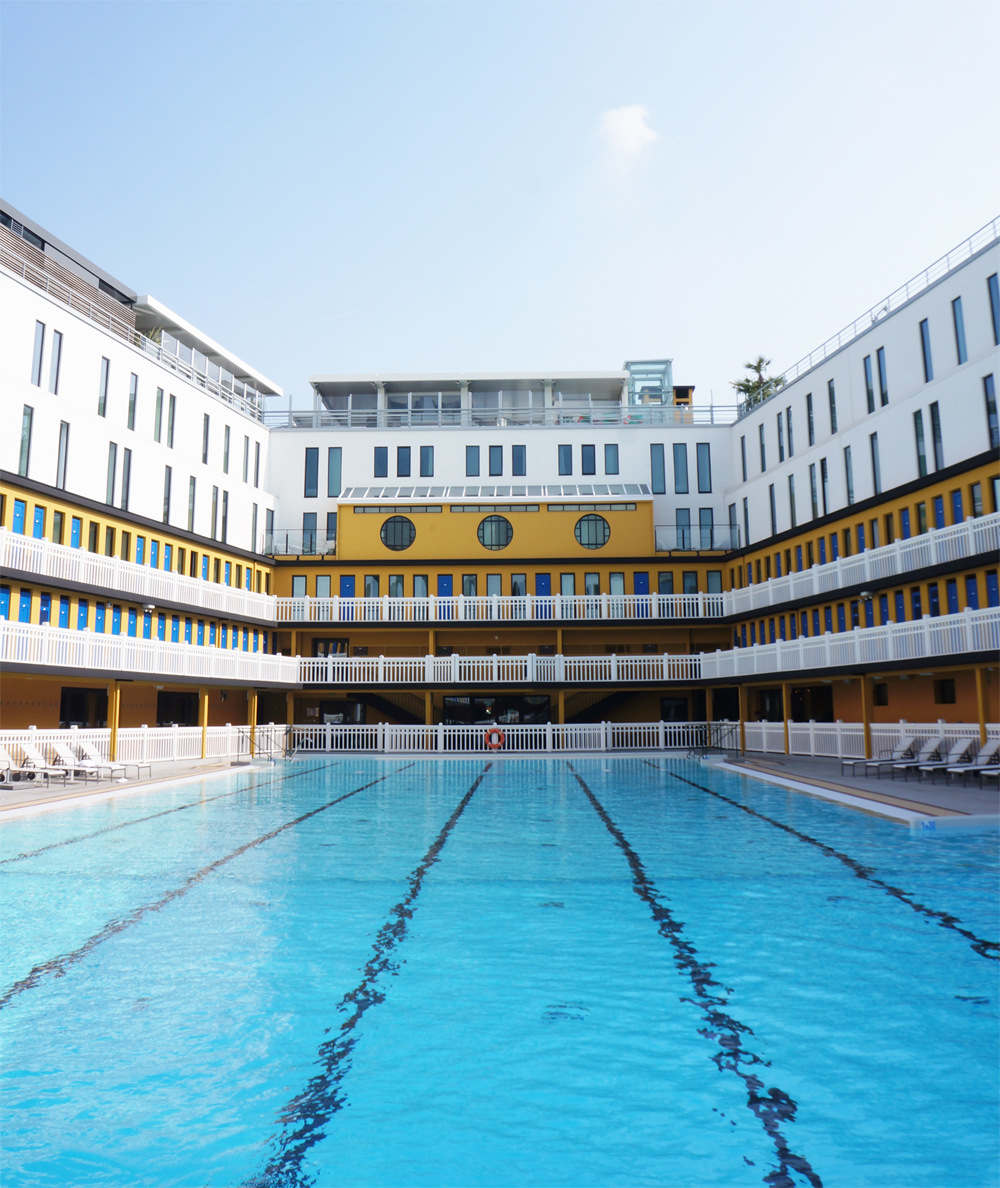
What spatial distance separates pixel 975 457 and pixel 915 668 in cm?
601

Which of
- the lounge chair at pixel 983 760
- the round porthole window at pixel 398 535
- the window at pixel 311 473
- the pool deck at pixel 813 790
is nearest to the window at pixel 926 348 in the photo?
the pool deck at pixel 813 790

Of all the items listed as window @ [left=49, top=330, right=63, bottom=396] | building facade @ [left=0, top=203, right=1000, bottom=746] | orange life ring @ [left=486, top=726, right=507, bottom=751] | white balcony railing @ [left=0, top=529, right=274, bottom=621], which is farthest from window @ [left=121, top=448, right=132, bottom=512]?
orange life ring @ [left=486, top=726, right=507, bottom=751]

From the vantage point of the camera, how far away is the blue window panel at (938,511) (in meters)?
23.9

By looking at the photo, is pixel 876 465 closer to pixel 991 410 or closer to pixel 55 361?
pixel 991 410

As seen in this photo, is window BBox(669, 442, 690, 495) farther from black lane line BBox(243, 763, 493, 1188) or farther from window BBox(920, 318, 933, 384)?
black lane line BBox(243, 763, 493, 1188)

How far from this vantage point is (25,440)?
2347 centimetres

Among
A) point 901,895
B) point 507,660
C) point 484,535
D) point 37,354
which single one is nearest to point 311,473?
point 484,535

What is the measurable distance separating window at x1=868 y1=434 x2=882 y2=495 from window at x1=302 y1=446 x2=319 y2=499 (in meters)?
23.3

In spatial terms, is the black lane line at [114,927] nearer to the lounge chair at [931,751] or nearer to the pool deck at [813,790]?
the pool deck at [813,790]

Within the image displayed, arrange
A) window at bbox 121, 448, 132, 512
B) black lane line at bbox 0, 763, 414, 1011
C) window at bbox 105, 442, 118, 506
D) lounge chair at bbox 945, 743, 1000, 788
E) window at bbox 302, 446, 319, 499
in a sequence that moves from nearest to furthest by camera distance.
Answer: black lane line at bbox 0, 763, 414, 1011
lounge chair at bbox 945, 743, 1000, 788
window at bbox 105, 442, 118, 506
window at bbox 121, 448, 132, 512
window at bbox 302, 446, 319, 499

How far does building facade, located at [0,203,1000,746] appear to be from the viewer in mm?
22734

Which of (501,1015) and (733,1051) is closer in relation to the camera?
(733,1051)

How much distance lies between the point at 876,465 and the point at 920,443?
239 centimetres

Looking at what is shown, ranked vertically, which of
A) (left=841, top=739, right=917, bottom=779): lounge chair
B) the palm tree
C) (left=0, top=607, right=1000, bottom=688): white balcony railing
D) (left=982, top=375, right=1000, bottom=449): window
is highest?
the palm tree
